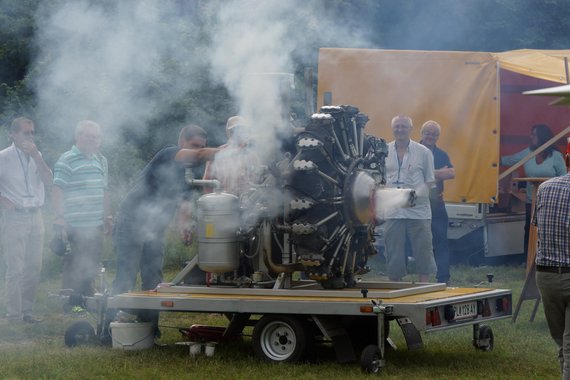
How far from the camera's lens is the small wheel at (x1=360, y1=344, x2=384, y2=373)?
27.2 feet

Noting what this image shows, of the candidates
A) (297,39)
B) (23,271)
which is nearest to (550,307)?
(297,39)

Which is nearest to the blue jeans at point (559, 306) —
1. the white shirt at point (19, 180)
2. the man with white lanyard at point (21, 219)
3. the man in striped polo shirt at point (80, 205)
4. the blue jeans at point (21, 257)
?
the man in striped polo shirt at point (80, 205)

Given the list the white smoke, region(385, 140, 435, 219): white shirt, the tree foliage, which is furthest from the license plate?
the white smoke

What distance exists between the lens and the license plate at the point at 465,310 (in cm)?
886

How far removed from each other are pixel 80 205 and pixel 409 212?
3409mm

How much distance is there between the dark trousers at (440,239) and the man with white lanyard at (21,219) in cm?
441

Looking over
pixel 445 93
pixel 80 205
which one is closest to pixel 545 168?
pixel 445 93

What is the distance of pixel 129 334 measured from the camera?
9.38 m

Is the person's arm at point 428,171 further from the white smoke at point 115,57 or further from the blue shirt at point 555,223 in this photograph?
the blue shirt at point 555,223

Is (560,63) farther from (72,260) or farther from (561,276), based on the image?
(561,276)

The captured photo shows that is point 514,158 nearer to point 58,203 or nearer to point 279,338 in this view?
point 58,203

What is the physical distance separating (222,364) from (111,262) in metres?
7.11

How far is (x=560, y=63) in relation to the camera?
1628 centimetres

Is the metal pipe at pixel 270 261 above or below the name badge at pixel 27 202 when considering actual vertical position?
below
